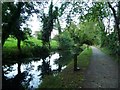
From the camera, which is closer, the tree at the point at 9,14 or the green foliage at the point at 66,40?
the tree at the point at 9,14

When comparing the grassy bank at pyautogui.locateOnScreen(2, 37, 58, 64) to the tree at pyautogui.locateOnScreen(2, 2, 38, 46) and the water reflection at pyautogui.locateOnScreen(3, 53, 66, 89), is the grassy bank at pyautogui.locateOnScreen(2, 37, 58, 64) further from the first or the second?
the tree at pyautogui.locateOnScreen(2, 2, 38, 46)

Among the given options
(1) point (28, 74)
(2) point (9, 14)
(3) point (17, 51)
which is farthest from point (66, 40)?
(1) point (28, 74)

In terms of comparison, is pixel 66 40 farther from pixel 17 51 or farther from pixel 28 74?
pixel 28 74

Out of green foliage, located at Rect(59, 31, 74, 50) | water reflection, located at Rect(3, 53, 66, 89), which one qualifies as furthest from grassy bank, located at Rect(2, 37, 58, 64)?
green foliage, located at Rect(59, 31, 74, 50)

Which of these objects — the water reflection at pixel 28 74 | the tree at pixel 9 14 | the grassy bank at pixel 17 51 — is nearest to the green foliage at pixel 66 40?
the grassy bank at pixel 17 51

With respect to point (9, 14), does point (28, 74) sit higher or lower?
lower

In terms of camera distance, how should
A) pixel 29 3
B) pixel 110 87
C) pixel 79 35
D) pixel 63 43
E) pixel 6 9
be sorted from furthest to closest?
pixel 63 43 < pixel 79 35 < pixel 29 3 < pixel 6 9 < pixel 110 87

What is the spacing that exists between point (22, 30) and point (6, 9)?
7.65m

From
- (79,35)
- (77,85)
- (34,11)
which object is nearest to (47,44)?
(79,35)

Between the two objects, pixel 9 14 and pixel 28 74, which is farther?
pixel 9 14

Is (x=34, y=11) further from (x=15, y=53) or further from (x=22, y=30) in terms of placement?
(x=15, y=53)

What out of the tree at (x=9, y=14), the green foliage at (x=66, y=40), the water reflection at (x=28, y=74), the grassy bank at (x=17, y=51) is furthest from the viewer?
the green foliage at (x=66, y=40)

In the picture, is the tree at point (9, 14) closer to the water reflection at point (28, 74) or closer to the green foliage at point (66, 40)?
Answer: the water reflection at point (28, 74)

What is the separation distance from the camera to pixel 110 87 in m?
8.51
